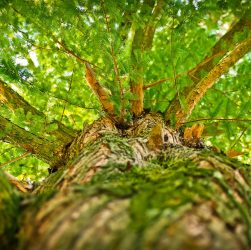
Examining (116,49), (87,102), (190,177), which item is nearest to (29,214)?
(190,177)

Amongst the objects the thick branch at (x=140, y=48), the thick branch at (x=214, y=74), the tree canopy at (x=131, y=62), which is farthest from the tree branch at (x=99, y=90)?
the thick branch at (x=214, y=74)

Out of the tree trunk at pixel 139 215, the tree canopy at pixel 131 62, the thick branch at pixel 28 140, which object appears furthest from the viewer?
the thick branch at pixel 28 140

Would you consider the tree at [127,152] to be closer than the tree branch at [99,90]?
Yes

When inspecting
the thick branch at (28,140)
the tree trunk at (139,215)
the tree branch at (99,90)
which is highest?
the tree branch at (99,90)

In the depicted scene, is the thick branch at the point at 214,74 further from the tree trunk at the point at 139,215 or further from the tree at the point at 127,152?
the tree trunk at the point at 139,215

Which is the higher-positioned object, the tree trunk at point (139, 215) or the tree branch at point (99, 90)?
the tree branch at point (99, 90)

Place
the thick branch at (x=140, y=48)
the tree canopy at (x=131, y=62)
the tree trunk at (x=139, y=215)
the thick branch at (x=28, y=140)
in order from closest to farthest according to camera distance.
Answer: the tree trunk at (x=139, y=215) < the tree canopy at (x=131, y=62) < the thick branch at (x=140, y=48) < the thick branch at (x=28, y=140)

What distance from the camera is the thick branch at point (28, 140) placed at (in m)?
3.02

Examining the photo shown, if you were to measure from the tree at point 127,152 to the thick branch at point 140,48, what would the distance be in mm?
15

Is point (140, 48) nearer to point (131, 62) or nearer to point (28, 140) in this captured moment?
point (131, 62)

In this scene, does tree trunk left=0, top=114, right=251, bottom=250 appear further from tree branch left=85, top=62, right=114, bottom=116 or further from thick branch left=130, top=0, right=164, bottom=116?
tree branch left=85, top=62, right=114, bottom=116

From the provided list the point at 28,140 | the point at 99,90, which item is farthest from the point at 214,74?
the point at 28,140

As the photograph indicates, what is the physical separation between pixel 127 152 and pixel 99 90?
1.39 m

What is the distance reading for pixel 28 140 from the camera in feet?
10.2
